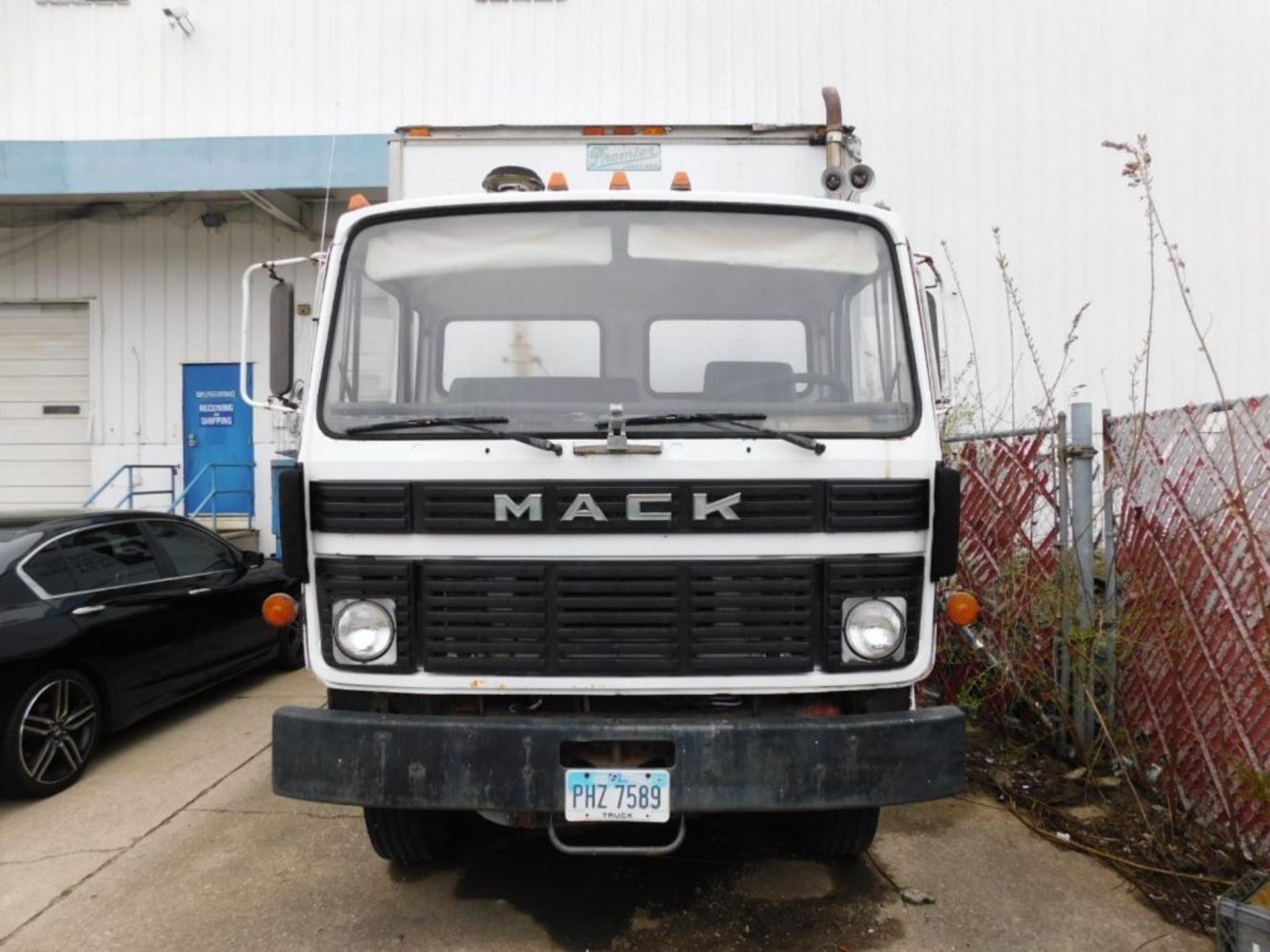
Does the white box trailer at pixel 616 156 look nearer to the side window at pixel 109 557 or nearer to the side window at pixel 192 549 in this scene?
the side window at pixel 109 557

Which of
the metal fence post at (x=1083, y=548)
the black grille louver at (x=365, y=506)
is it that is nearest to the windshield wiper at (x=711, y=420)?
the black grille louver at (x=365, y=506)

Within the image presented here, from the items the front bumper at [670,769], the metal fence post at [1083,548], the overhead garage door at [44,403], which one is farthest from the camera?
the overhead garage door at [44,403]

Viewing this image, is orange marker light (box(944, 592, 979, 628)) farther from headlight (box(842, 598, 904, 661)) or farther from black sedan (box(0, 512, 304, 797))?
black sedan (box(0, 512, 304, 797))

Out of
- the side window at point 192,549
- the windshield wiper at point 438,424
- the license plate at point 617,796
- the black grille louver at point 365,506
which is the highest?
the windshield wiper at point 438,424

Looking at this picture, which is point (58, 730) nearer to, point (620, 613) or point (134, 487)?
point (620, 613)

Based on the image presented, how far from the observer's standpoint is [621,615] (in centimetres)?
259

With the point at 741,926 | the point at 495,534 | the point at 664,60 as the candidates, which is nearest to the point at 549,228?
the point at 495,534

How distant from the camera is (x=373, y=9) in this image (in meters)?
9.00

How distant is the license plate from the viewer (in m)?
2.48

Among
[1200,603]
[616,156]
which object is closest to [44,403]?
[616,156]

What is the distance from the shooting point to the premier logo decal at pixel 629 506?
2.55 meters

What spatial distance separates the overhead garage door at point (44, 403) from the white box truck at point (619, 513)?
9.45 m

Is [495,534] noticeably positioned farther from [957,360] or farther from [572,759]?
[957,360]

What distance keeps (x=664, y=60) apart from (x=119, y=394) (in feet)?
25.0
